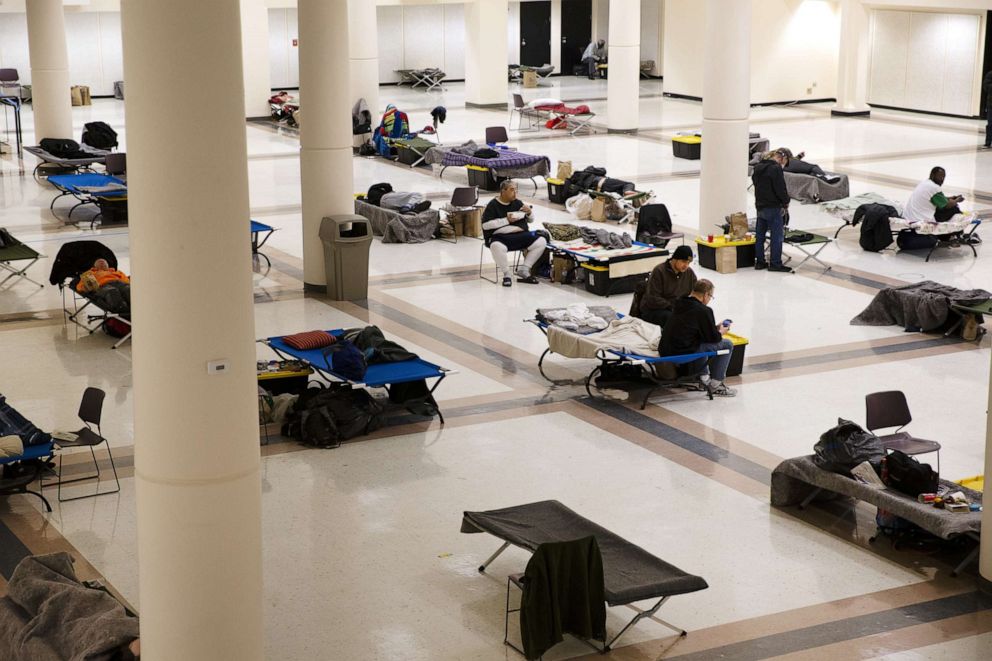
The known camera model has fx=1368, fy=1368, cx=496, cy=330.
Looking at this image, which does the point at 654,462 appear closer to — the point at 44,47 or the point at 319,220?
the point at 319,220

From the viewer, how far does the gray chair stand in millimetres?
9836

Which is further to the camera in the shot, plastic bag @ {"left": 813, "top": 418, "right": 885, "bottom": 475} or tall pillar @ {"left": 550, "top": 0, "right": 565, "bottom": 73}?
tall pillar @ {"left": 550, "top": 0, "right": 565, "bottom": 73}

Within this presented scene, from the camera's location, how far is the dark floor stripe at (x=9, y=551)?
8531mm

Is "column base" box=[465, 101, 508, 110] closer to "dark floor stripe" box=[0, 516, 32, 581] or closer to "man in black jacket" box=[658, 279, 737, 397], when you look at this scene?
"man in black jacket" box=[658, 279, 737, 397]

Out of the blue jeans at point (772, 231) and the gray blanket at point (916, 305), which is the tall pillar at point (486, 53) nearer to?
the blue jeans at point (772, 231)

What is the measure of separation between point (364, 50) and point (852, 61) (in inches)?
483

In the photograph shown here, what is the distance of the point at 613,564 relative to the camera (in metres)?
7.84

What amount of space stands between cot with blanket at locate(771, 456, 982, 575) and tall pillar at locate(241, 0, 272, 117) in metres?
23.4

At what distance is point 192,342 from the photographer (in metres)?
6.39

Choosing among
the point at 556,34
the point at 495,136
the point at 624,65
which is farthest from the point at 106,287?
the point at 556,34

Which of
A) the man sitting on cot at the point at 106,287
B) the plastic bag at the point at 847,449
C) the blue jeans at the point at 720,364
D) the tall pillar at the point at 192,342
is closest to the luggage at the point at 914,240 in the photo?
the blue jeans at the point at 720,364

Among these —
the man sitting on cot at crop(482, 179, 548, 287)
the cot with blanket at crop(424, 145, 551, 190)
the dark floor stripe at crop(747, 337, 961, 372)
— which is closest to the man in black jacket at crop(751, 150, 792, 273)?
the man sitting on cot at crop(482, 179, 548, 287)

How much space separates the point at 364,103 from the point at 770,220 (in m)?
11.8

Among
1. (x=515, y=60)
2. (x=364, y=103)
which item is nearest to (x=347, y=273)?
(x=364, y=103)
